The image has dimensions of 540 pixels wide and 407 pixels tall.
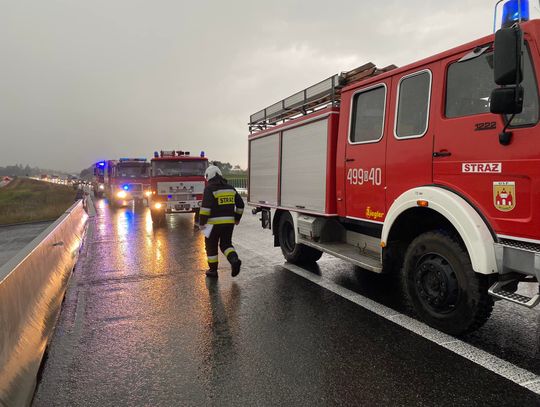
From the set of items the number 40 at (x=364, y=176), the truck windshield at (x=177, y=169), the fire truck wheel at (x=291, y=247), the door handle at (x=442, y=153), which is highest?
the truck windshield at (x=177, y=169)

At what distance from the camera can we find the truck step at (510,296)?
9.67 ft

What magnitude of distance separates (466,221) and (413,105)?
57.2 inches

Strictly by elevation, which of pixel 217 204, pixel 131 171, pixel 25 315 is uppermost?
pixel 131 171

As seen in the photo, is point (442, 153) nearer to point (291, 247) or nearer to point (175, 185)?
point (291, 247)

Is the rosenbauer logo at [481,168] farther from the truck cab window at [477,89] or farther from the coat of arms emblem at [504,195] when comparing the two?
the truck cab window at [477,89]

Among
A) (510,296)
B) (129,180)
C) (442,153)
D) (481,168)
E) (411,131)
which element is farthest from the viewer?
(129,180)

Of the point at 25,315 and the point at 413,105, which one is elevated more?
the point at 413,105

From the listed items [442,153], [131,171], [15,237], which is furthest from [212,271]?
[131,171]

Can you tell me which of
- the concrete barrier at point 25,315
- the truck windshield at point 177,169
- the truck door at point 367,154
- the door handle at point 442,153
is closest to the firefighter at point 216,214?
the truck door at point 367,154

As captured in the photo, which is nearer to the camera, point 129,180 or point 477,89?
point 477,89

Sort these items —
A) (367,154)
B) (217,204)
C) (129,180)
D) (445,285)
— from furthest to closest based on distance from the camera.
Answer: (129,180) < (217,204) < (367,154) < (445,285)

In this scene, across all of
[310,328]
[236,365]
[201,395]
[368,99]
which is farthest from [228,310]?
[368,99]

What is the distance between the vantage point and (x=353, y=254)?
5188 millimetres

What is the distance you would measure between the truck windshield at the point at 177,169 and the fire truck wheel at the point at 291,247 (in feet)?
23.6
